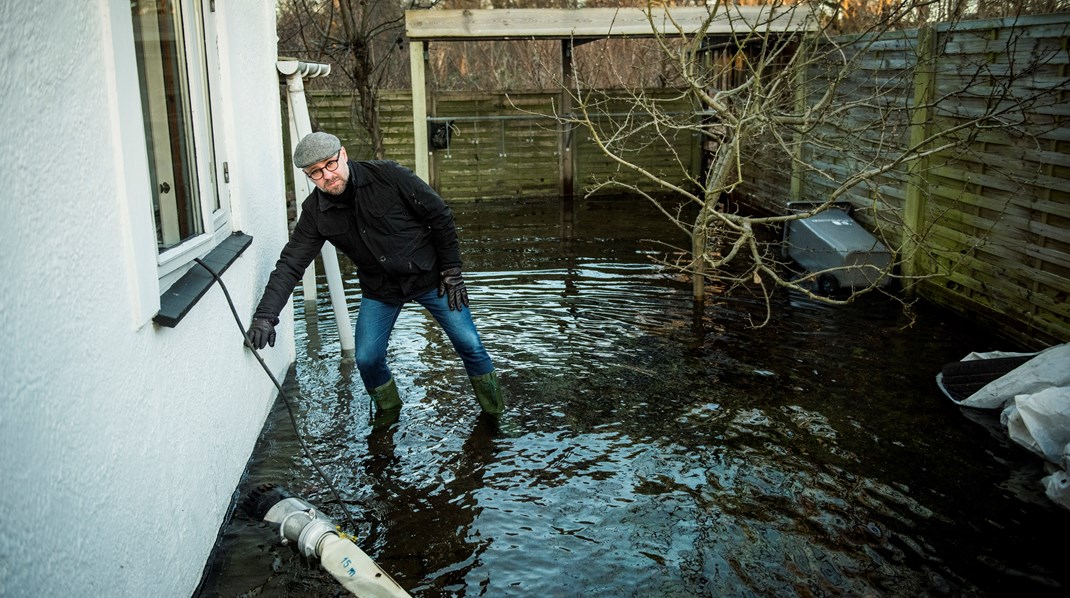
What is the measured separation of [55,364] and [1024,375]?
524 centimetres

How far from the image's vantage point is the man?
15.9ft

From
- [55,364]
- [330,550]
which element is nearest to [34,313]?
[55,364]

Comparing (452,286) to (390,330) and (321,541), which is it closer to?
(390,330)

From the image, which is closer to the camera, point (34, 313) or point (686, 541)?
point (34, 313)

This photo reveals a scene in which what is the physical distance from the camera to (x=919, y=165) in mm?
8508

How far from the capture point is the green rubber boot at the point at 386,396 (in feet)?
18.8

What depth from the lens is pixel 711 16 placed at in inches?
263

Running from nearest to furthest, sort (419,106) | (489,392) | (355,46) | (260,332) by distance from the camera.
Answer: (260,332) → (489,392) → (355,46) → (419,106)

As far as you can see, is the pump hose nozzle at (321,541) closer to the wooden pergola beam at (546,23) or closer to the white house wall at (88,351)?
the white house wall at (88,351)

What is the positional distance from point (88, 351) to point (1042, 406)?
469 centimetres

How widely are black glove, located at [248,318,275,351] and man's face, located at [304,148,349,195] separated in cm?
78

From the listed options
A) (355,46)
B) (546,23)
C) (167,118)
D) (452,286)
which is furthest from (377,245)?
(546,23)

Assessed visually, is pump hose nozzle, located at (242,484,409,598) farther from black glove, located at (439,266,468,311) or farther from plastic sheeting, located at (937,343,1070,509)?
plastic sheeting, located at (937,343,1070,509)

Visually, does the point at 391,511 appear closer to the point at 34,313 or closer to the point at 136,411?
the point at 136,411
